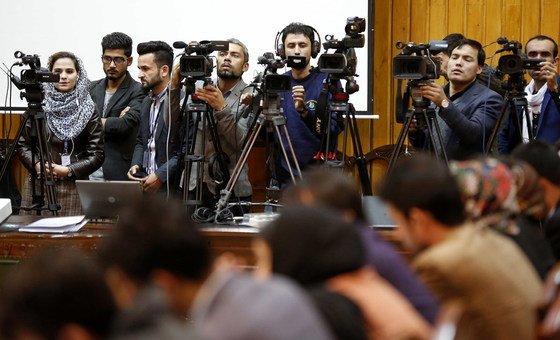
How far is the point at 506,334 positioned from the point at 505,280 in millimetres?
120

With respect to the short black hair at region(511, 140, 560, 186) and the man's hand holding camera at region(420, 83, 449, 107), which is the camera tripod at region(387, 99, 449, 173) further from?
the short black hair at region(511, 140, 560, 186)

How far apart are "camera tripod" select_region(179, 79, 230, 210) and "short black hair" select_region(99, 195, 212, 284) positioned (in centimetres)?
283

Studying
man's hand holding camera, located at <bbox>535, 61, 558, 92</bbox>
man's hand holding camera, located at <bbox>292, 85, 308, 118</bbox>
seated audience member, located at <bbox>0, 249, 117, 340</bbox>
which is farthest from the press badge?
seated audience member, located at <bbox>0, 249, 117, 340</bbox>

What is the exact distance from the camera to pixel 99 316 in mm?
1618

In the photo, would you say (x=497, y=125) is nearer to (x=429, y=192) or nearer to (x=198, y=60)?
(x=198, y=60)

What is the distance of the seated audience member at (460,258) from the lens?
7.52 feet

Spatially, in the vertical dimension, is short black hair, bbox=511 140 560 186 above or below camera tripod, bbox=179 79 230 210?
above

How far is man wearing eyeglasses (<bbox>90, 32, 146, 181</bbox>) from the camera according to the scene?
231 inches

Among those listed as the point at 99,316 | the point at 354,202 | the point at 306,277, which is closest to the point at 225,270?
the point at 306,277

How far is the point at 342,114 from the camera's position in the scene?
5.26 metres

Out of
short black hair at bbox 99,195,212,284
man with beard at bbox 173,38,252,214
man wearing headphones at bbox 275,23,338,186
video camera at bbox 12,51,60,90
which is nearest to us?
short black hair at bbox 99,195,212,284

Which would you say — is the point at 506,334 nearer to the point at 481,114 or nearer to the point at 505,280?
the point at 505,280

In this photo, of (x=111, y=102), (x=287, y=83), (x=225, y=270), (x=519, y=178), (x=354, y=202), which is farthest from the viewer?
(x=111, y=102)

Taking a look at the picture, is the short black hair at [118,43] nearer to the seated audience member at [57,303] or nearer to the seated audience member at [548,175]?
the seated audience member at [548,175]
